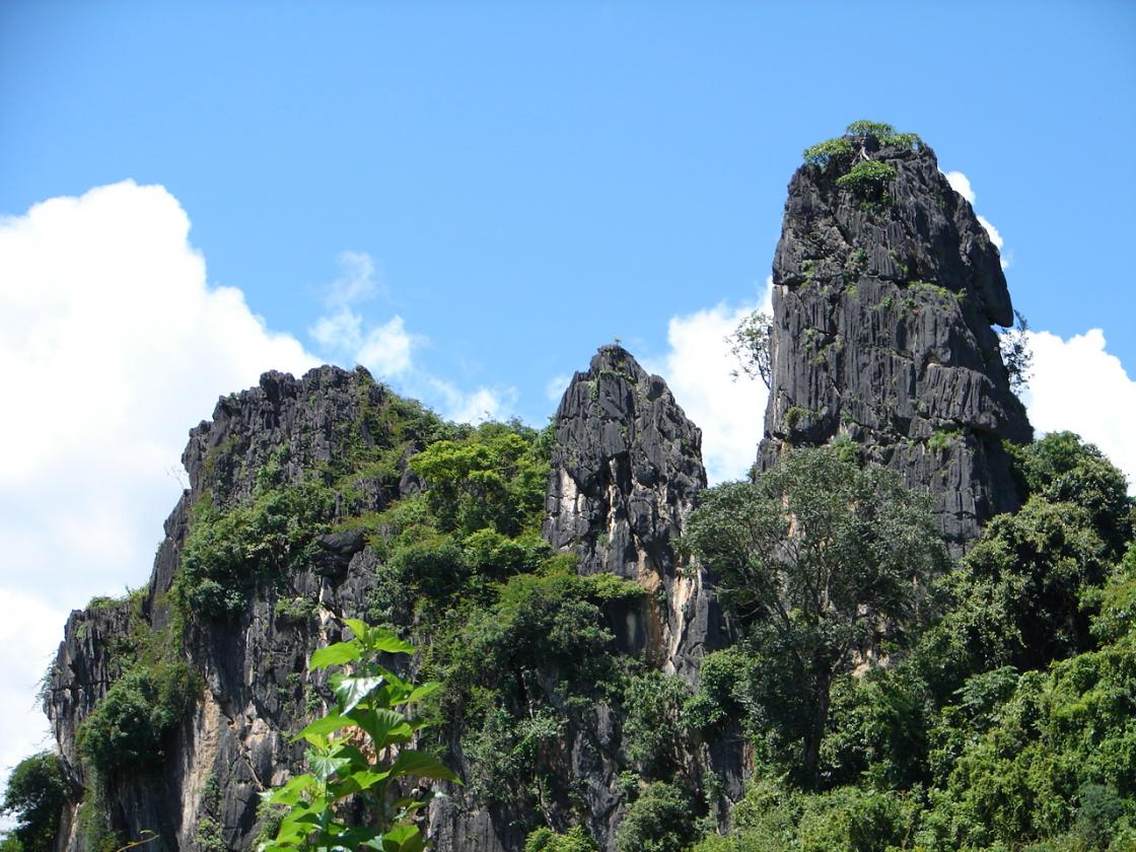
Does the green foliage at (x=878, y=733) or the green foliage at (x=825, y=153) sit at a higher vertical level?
the green foliage at (x=825, y=153)

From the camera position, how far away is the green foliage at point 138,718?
151 feet

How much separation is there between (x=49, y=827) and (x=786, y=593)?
29.8 metres

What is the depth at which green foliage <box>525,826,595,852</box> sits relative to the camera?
36.1m

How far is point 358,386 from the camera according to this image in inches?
1976

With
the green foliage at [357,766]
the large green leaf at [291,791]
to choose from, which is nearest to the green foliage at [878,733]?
the green foliage at [357,766]

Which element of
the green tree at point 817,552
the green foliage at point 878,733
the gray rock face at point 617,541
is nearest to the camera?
the green foliage at point 878,733

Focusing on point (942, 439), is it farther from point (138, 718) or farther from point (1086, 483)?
point (138, 718)

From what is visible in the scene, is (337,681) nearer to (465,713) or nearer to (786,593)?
(786,593)

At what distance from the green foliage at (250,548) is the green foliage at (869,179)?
1755 centimetres

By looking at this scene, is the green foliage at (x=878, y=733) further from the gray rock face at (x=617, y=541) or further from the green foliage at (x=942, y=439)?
the green foliage at (x=942, y=439)

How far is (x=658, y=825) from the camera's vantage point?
3525 centimetres

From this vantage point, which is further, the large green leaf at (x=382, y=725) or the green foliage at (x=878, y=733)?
the green foliage at (x=878, y=733)

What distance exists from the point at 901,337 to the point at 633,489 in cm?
829

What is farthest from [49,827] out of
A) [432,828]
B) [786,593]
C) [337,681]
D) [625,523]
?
[337,681]
